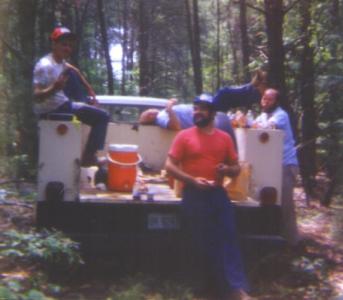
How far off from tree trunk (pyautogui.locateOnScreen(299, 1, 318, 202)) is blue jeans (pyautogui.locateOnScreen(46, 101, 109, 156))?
5993mm

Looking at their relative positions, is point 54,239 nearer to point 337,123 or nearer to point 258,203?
point 258,203

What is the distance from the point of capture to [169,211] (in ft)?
24.2

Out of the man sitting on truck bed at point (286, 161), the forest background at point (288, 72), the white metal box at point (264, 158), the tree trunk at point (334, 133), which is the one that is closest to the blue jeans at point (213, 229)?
the white metal box at point (264, 158)

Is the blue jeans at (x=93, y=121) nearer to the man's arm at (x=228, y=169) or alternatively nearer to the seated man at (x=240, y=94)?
the seated man at (x=240, y=94)

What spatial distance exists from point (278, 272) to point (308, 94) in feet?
21.7

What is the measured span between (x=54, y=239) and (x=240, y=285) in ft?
5.40

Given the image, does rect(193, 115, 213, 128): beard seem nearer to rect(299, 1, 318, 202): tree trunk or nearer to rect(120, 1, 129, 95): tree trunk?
rect(299, 1, 318, 202): tree trunk

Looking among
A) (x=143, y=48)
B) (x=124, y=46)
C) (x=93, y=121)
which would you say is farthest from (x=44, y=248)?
(x=124, y=46)

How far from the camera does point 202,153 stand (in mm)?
6984

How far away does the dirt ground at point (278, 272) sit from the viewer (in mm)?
7098

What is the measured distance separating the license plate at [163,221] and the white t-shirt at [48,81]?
4.73ft

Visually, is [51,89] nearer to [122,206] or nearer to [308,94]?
[122,206]

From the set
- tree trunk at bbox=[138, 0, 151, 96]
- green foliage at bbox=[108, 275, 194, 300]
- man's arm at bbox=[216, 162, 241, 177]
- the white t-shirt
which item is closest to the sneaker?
green foliage at bbox=[108, 275, 194, 300]

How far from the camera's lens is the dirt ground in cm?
710
